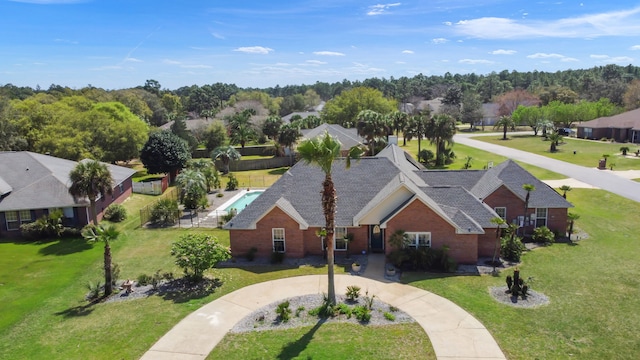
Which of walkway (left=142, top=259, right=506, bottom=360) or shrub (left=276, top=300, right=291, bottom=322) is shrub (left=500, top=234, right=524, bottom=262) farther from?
shrub (left=276, top=300, right=291, bottom=322)

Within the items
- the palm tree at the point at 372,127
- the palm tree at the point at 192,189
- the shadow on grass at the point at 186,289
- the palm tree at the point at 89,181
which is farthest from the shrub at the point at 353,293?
the palm tree at the point at 372,127

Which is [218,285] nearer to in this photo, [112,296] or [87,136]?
[112,296]

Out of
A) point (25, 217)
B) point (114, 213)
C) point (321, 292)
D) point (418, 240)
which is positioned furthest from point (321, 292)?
point (25, 217)

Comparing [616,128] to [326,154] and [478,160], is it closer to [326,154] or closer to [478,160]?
[478,160]

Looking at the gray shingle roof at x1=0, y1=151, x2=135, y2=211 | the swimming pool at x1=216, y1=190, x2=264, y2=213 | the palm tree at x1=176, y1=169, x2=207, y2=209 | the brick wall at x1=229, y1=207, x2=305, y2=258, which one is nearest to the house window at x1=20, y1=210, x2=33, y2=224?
the gray shingle roof at x1=0, y1=151, x2=135, y2=211

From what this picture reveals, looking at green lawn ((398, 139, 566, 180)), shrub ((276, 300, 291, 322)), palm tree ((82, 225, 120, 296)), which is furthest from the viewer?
green lawn ((398, 139, 566, 180))

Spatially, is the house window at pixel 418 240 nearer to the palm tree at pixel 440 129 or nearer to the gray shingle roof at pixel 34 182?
the gray shingle roof at pixel 34 182
